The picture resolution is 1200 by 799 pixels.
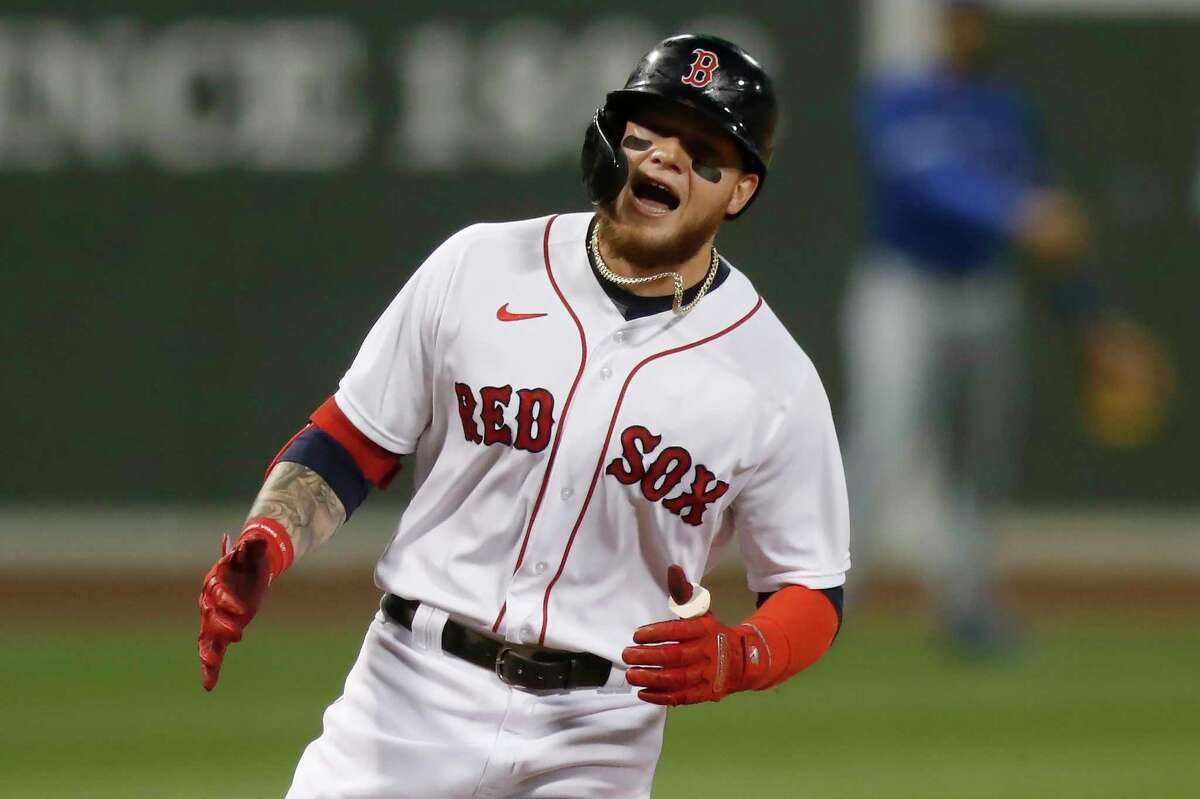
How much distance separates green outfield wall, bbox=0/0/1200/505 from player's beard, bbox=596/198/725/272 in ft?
19.6

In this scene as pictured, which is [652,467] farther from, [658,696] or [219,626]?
[219,626]

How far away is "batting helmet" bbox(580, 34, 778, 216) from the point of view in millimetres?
2867

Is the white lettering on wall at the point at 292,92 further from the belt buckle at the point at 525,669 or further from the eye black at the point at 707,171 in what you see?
the belt buckle at the point at 525,669

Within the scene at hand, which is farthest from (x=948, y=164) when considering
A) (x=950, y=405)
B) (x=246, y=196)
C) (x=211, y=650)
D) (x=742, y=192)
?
(x=211, y=650)

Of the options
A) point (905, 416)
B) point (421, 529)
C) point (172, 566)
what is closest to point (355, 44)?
point (172, 566)

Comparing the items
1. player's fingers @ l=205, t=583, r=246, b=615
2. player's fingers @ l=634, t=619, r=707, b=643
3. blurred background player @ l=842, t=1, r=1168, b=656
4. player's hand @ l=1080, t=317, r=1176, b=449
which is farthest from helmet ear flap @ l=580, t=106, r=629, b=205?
player's hand @ l=1080, t=317, r=1176, b=449

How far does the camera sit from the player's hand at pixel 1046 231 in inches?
269

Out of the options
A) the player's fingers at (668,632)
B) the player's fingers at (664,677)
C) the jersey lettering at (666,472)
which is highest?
A: the jersey lettering at (666,472)

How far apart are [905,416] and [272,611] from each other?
9.34ft

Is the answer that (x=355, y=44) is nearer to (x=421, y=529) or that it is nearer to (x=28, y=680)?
(x=28, y=680)

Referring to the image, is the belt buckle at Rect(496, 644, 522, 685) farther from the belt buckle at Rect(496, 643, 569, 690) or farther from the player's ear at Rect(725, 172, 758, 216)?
the player's ear at Rect(725, 172, 758, 216)

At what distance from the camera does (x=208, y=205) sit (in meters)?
8.96

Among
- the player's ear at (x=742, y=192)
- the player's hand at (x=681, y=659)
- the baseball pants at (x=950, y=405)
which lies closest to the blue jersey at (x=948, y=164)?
the baseball pants at (x=950, y=405)

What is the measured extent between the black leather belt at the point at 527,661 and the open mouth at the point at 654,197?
0.65 meters
